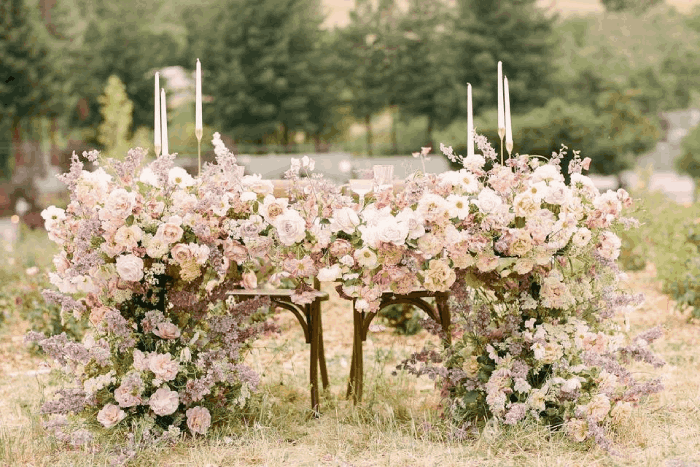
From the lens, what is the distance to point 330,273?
3.57m

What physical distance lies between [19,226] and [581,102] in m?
16.9

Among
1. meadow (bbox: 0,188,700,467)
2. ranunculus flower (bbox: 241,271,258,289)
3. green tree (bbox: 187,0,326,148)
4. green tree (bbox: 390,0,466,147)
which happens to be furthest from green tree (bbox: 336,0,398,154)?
ranunculus flower (bbox: 241,271,258,289)

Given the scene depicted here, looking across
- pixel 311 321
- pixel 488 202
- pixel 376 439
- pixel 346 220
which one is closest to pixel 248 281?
pixel 311 321

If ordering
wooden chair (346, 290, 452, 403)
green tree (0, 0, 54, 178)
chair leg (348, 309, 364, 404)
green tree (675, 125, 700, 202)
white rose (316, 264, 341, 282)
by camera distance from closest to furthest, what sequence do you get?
white rose (316, 264, 341, 282) → wooden chair (346, 290, 452, 403) → chair leg (348, 309, 364, 404) → green tree (0, 0, 54, 178) → green tree (675, 125, 700, 202)

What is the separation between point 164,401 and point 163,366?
146 mm

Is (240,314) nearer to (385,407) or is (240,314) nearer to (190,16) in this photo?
(385,407)

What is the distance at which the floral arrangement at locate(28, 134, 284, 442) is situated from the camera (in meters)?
3.56

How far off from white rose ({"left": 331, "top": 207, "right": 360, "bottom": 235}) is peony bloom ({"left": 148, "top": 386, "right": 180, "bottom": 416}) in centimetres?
96

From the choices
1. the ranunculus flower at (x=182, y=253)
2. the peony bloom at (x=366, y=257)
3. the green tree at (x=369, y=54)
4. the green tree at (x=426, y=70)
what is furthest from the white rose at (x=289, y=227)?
the green tree at (x=369, y=54)

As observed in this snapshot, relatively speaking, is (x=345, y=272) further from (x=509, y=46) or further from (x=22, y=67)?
(x=509, y=46)

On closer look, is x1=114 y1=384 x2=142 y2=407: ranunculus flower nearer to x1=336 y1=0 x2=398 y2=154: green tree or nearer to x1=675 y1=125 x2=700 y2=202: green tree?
x1=675 y1=125 x2=700 y2=202: green tree

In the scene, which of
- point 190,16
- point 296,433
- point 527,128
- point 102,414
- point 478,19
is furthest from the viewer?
point 190,16

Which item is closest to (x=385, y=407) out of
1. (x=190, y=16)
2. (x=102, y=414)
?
(x=102, y=414)

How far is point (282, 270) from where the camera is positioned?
374 centimetres
